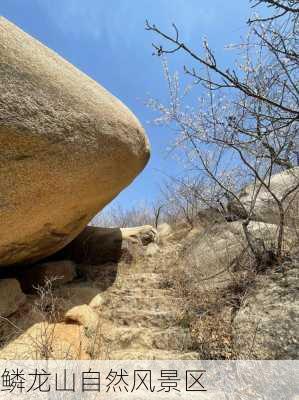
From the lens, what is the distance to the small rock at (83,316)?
9.96 feet

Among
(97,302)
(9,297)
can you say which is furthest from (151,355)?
(9,297)

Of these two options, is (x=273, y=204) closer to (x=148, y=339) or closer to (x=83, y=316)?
(x=148, y=339)

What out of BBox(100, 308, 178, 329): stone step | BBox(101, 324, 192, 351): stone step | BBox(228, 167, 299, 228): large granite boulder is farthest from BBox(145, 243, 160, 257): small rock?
BBox(101, 324, 192, 351): stone step

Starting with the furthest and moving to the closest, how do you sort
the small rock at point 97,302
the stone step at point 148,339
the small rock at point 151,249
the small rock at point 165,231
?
the small rock at point 165,231 < the small rock at point 151,249 < the small rock at point 97,302 < the stone step at point 148,339

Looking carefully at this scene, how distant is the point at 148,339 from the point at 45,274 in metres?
1.47

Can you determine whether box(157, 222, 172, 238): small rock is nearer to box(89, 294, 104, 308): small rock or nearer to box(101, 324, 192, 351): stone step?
box(89, 294, 104, 308): small rock

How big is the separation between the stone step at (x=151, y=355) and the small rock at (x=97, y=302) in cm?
91

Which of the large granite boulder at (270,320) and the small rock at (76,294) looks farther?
the small rock at (76,294)

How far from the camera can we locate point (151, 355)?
8.43 ft

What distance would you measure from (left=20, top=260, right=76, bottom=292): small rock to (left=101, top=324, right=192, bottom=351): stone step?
0.97 meters

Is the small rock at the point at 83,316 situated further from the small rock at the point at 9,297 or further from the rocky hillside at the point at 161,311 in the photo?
the small rock at the point at 9,297

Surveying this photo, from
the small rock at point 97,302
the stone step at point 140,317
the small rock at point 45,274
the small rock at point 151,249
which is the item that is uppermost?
the small rock at point 151,249

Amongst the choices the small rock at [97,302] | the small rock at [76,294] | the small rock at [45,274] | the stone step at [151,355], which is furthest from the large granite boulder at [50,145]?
the stone step at [151,355]

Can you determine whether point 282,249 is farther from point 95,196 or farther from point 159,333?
point 95,196
